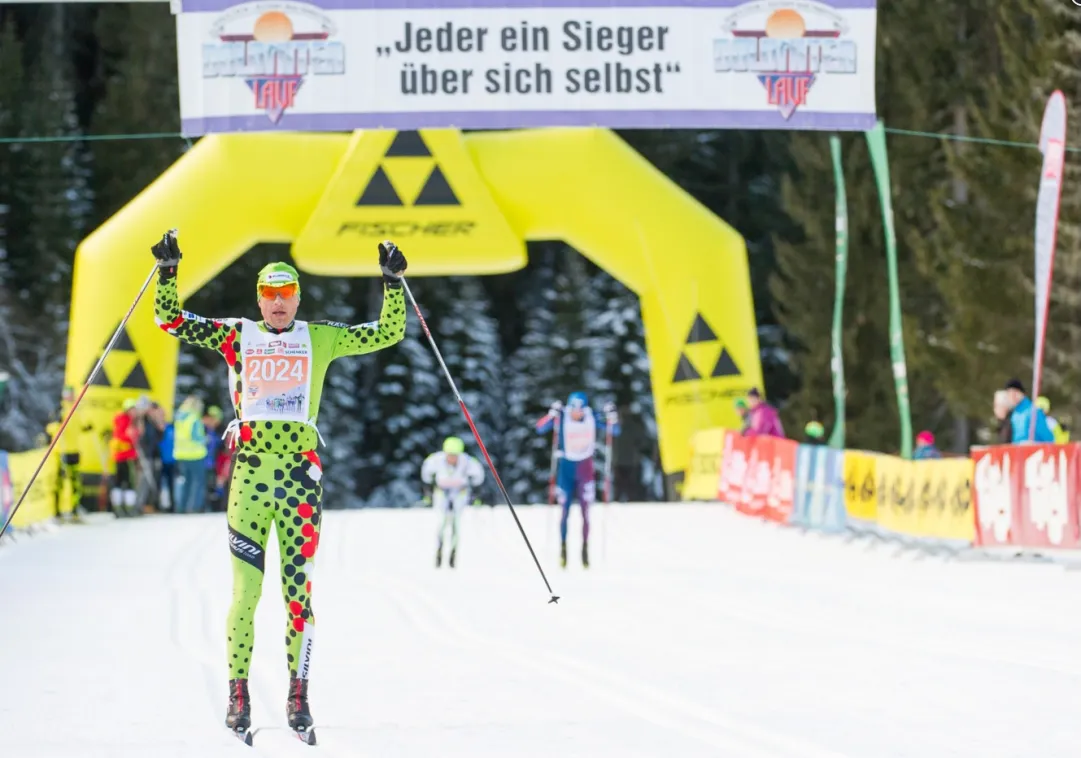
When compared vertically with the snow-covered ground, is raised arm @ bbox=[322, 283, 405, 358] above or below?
above

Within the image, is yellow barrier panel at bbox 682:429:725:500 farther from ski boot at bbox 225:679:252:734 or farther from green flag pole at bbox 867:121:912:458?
ski boot at bbox 225:679:252:734

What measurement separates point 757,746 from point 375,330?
2.11m

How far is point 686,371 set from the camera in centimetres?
2325

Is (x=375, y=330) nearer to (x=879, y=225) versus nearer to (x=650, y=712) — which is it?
(x=650, y=712)

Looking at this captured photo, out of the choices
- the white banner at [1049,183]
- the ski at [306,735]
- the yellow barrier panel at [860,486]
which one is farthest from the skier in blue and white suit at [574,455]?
the ski at [306,735]

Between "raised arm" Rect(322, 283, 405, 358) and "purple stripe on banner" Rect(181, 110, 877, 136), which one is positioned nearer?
"raised arm" Rect(322, 283, 405, 358)

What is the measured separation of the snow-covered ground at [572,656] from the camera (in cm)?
704

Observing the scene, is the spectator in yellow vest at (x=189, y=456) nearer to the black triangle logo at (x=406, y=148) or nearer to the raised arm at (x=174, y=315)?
the black triangle logo at (x=406, y=148)

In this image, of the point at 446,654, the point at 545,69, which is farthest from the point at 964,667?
the point at 545,69

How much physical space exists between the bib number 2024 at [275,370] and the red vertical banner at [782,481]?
46.4 ft

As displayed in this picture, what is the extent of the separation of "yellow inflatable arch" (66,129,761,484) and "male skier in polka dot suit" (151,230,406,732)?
14.4 meters

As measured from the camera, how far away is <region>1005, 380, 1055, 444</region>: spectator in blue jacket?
613 inches

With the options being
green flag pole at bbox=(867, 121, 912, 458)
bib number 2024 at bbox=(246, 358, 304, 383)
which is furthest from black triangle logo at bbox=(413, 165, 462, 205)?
bib number 2024 at bbox=(246, 358, 304, 383)

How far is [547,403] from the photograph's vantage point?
4794cm
